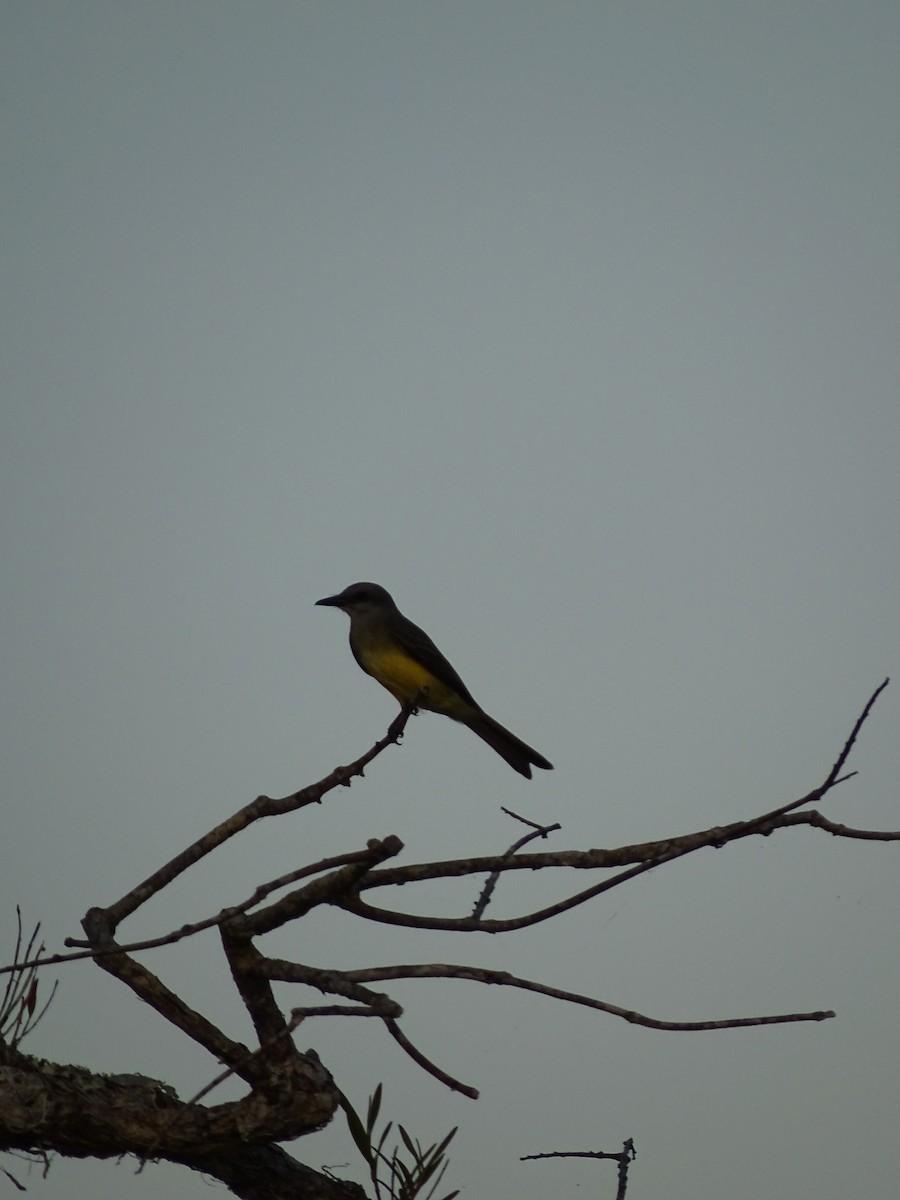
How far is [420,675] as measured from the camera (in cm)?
735

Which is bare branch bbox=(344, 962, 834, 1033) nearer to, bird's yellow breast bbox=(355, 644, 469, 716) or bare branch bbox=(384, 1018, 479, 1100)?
bare branch bbox=(384, 1018, 479, 1100)

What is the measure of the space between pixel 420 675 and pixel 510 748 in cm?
71

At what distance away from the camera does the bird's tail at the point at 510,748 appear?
7.09 m

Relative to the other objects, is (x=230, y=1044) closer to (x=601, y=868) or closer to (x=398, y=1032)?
(x=398, y=1032)

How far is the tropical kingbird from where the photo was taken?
7160 mm

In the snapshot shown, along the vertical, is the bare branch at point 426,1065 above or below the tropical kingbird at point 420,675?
below

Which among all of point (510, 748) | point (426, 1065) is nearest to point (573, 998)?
point (426, 1065)

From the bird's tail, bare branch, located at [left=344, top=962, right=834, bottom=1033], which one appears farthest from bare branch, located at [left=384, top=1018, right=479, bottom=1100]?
the bird's tail

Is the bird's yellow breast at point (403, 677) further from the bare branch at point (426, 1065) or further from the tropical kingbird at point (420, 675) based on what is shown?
the bare branch at point (426, 1065)

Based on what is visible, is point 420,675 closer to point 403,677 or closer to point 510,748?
point 403,677

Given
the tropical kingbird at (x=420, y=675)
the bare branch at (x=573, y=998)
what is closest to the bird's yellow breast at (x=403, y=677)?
the tropical kingbird at (x=420, y=675)

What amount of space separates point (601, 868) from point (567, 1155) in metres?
0.85

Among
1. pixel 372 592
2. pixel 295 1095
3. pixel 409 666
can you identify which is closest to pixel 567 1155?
pixel 295 1095

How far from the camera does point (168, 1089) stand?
3.11m
